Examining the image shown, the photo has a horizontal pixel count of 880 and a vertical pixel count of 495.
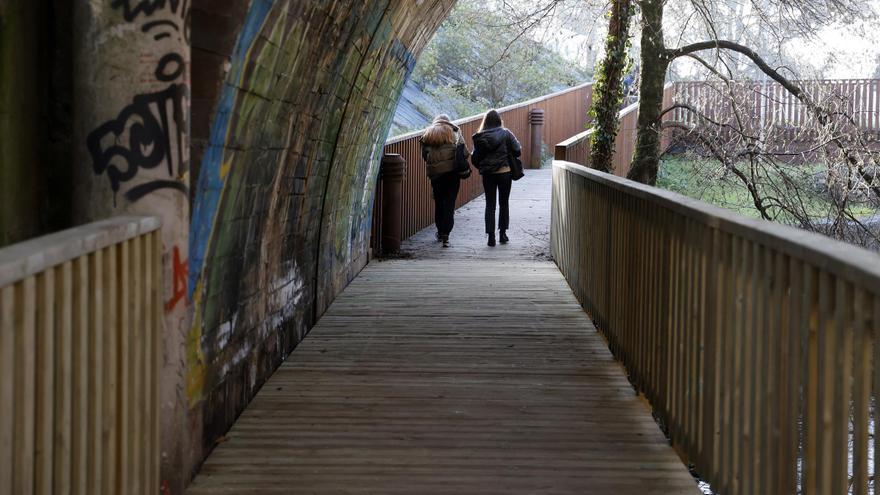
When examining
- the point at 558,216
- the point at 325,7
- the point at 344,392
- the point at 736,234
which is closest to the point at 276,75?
the point at 325,7

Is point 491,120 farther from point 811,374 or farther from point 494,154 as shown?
point 811,374

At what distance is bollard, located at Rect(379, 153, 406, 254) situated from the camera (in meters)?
12.6

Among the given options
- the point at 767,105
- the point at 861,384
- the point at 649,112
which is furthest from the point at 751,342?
the point at 767,105

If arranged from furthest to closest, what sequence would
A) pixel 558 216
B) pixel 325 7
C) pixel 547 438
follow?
pixel 558 216
pixel 325 7
pixel 547 438

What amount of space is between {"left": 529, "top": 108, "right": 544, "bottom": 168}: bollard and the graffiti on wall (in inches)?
931

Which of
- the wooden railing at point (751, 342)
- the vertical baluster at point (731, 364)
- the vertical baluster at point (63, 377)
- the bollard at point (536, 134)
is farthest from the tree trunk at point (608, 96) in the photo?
the vertical baluster at point (63, 377)

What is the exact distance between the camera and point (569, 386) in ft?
20.9

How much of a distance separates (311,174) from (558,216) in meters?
5.30

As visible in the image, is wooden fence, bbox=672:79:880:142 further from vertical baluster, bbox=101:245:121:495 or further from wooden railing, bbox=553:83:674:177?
vertical baluster, bbox=101:245:121:495

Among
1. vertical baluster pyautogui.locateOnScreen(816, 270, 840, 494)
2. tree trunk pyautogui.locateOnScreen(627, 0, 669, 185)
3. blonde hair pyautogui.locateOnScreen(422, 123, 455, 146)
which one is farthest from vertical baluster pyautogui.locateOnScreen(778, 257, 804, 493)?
tree trunk pyautogui.locateOnScreen(627, 0, 669, 185)

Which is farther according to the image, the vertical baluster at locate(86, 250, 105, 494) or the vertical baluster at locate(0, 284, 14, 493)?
the vertical baluster at locate(86, 250, 105, 494)

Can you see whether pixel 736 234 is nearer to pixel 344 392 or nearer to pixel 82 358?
pixel 82 358

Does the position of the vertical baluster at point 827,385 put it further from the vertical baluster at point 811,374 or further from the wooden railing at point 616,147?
the wooden railing at point 616,147

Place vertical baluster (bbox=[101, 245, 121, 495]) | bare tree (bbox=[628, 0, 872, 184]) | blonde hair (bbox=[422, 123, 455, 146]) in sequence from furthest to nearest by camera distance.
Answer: bare tree (bbox=[628, 0, 872, 184]) → blonde hair (bbox=[422, 123, 455, 146]) → vertical baluster (bbox=[101, 245, 121, 495])
